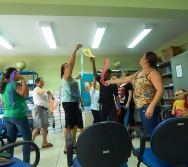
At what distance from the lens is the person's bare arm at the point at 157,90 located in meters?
1.75

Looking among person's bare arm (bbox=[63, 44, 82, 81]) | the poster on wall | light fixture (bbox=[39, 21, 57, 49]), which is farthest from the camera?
the poster on wall

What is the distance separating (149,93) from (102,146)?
0.88 metres

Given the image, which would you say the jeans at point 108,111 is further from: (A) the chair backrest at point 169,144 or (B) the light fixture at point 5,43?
(B) the light fixture at point 5,43

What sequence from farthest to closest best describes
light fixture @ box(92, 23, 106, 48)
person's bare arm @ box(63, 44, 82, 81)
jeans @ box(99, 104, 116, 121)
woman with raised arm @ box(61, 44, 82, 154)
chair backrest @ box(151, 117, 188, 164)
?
light fixture @ box(92, 23, 106, 48) < jeans @ box(99, 104, 116, 121) < woman with raised arm @ box(61, 44, 82, 154) < person's bare arm @ box(63, 44, 82, 81) < chair backrest @ box(151, 117, 188, 164)

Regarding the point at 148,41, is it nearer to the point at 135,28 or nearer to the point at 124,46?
the point at 124,46

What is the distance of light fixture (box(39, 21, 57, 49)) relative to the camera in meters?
3.93

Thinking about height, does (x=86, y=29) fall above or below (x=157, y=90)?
above

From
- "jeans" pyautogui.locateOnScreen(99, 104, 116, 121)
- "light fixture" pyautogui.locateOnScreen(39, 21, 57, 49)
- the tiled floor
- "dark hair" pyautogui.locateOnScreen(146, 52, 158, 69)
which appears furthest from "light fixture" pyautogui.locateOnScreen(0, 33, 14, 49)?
"dark hair" pyautogui.locateOnScreen(146, 52, 158, 69)

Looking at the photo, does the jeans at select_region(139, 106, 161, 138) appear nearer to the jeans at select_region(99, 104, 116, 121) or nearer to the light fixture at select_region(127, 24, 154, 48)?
the jeans at select_region(99, 104, 116, 121)

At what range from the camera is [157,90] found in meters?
1.79

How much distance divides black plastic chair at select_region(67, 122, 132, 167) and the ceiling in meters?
2.04

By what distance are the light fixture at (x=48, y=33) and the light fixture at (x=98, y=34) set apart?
3.67 feet

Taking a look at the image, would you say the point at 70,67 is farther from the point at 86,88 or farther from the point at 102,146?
the point at 86,88

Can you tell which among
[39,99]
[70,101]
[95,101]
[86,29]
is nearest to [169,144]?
[70,101]
